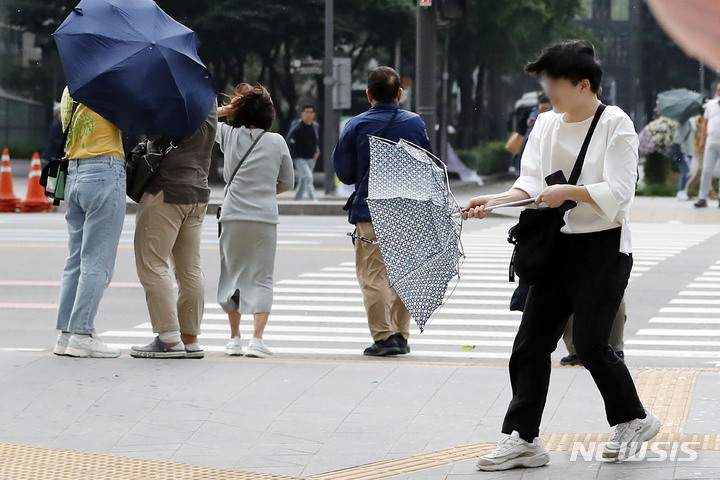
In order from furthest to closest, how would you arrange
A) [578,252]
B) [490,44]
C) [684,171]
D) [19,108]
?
[490,44], [19,108], [684,171], [578,252]

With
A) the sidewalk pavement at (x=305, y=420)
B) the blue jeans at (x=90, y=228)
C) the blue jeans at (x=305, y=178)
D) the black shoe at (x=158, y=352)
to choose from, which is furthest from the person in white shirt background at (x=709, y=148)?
the blue jeans at (x=90, y=228)

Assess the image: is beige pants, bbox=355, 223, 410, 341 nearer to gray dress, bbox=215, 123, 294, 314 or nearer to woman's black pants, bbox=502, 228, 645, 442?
gray dress, bbox=215, 123, 294, 314

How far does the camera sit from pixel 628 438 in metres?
4.16

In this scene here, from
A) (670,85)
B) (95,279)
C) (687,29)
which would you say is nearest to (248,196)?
(95,279)

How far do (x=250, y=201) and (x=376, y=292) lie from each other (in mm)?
951

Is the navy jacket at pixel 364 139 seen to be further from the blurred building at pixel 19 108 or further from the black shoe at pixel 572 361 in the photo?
the blurred building at pixel 19 108

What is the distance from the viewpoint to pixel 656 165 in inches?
907

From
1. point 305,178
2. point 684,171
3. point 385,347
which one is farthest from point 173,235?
point 684,171

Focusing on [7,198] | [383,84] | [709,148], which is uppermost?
[383,84]

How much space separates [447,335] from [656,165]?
15662 millimetres

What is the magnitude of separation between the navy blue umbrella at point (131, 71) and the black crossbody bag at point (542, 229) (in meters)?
2.63

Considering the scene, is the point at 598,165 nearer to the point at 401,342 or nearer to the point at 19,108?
the point at 401,342

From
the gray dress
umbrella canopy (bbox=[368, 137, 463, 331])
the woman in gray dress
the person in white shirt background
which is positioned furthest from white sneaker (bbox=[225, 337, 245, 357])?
the person in white shirt background

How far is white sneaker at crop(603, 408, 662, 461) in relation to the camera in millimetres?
4152
